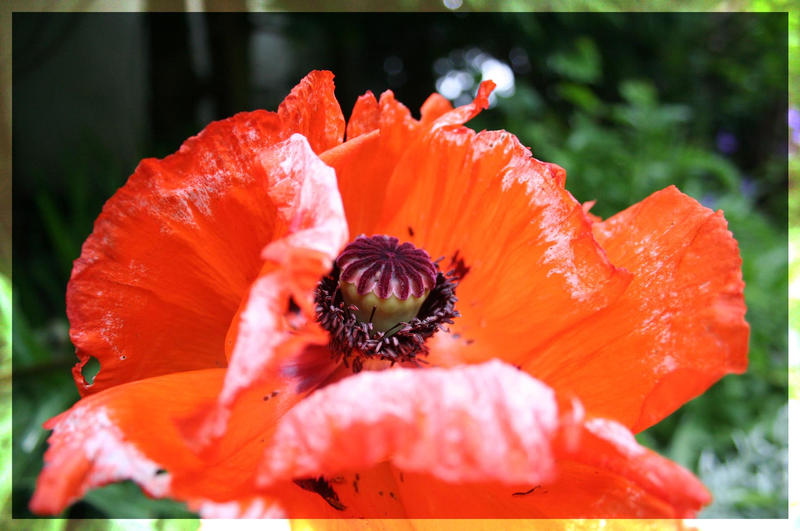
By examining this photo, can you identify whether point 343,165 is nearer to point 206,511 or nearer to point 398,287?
point 398,287

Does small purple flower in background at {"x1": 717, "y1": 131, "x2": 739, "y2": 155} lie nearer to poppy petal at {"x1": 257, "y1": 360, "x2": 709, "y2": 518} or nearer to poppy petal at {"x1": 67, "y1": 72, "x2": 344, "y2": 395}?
poppy petal at {"x1": 67, "y1": 72, "x2": 344, "y2": 395}

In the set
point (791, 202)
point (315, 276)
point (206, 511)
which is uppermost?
point (791, 202)

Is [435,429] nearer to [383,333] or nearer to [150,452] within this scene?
[150,452]

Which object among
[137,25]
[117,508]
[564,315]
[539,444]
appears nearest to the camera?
[539,444]

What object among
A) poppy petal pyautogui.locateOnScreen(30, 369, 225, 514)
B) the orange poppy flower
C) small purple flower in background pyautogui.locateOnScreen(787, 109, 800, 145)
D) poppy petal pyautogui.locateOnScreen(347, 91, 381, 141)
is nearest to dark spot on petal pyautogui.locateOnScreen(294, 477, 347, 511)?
the orange poppy flower

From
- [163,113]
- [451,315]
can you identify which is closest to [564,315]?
[451,315]

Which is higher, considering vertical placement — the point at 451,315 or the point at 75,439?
the point at 451,315

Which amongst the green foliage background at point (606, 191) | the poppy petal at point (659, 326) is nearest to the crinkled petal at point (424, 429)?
the poppy petal at point (659, 326)
